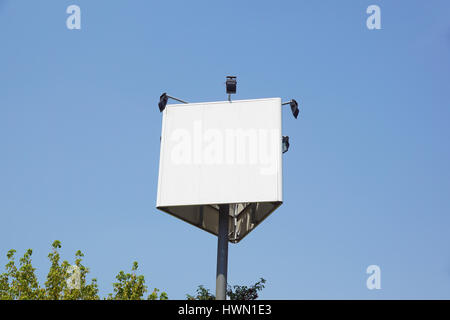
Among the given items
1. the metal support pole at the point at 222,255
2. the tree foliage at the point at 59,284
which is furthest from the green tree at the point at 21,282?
the metal support pole at the point at 222,255

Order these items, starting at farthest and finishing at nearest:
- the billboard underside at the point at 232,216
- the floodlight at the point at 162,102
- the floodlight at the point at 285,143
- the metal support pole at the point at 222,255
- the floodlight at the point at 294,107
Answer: the floodlight at the point at 162,102, the floodlight at the point at 294,107, the billboard underside at the point at 232,216, the floodlight at the point at 285,143, the metal support pole at the point at 222,255

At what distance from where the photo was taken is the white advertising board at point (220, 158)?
12703 mm

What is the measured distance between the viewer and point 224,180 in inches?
506

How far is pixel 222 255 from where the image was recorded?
13.1 metres

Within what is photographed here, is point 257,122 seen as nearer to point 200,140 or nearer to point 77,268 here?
point 200,140

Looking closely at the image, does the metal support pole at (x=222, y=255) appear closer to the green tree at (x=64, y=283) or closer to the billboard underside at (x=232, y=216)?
the billboard underside at (x=232, y=216)

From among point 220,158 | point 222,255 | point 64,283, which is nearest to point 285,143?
point 220,158

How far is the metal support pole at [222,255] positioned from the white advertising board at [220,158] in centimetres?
79

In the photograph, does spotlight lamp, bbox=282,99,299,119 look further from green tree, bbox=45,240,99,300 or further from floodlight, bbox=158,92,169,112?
green tree, bbox=45,240,99,300

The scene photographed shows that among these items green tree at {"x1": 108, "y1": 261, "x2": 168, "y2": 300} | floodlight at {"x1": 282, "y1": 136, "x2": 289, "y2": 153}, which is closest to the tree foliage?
green tree at {"x1": 108, "y1": 261, "x2": 168, "y2": 300}

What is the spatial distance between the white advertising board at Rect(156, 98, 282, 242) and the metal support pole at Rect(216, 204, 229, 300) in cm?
79

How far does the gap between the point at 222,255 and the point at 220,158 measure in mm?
2347
